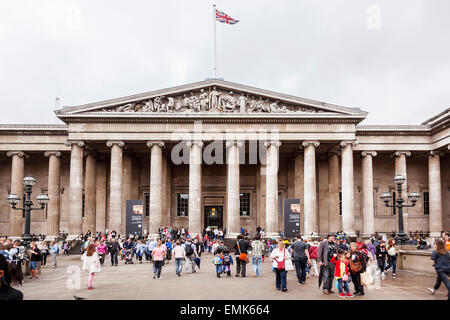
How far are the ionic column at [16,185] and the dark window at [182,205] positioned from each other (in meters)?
15.0

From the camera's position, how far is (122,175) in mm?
40156

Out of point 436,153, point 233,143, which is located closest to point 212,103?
point 233,143

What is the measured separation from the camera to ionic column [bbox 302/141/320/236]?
36.6 m

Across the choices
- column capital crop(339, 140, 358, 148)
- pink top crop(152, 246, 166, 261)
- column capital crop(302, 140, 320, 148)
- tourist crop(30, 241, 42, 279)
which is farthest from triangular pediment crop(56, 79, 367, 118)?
pink top crop(152, 246, 166, 261)

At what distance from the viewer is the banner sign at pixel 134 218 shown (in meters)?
27.7

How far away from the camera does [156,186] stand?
121 ft

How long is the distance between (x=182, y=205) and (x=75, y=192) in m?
12.2

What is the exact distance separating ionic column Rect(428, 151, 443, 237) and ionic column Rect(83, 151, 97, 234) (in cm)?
3177

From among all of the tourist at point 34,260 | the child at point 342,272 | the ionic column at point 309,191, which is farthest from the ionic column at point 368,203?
the tourist at point 34,260

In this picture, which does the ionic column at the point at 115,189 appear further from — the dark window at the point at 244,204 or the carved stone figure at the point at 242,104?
the dark window at the point at 244,204

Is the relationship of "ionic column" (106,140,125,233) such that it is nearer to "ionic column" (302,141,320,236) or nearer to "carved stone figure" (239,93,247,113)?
"carved stone figure" (239,93,247,113)
